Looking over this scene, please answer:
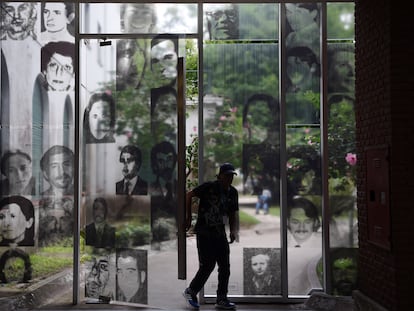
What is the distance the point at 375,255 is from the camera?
6156 millimetres

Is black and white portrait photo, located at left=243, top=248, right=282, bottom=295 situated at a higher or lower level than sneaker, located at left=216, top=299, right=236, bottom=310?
higher

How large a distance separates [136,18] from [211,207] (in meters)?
2.62

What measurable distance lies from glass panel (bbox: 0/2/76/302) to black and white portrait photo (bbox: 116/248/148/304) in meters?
0.66

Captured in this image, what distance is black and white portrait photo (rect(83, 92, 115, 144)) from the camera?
7922 millimetres

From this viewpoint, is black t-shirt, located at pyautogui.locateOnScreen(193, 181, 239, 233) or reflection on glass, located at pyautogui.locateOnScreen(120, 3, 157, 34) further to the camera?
reflection on glass, located at pyautogui.locateOnScreen(120, 3, 157, 34)

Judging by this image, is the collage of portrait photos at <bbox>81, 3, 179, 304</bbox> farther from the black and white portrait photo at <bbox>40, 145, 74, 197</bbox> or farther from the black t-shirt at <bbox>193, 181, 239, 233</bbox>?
the black t-shirt at <bbox>193, 181, 239, 233</bbox>

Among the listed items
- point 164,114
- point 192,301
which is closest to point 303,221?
point 192,301

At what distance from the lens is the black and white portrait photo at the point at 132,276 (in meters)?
7.75

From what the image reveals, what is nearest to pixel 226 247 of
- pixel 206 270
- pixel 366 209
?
pixel 206 270

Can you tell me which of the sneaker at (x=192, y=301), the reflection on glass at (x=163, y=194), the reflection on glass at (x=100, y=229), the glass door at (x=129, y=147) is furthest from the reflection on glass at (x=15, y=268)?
the sneaker at (x=192, y=301)

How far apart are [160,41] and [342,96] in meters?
2.42

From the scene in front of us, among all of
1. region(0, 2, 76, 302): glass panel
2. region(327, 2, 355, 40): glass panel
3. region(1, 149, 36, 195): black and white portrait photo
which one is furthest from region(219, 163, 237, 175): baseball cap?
region(1, 149, 36, 195): black and white portrait photo

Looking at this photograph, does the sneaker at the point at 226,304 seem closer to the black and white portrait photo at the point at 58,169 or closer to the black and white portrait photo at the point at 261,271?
the black and white portrait photo at the point at 261,271

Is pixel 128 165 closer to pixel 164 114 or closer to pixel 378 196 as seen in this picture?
pixel 164 114
